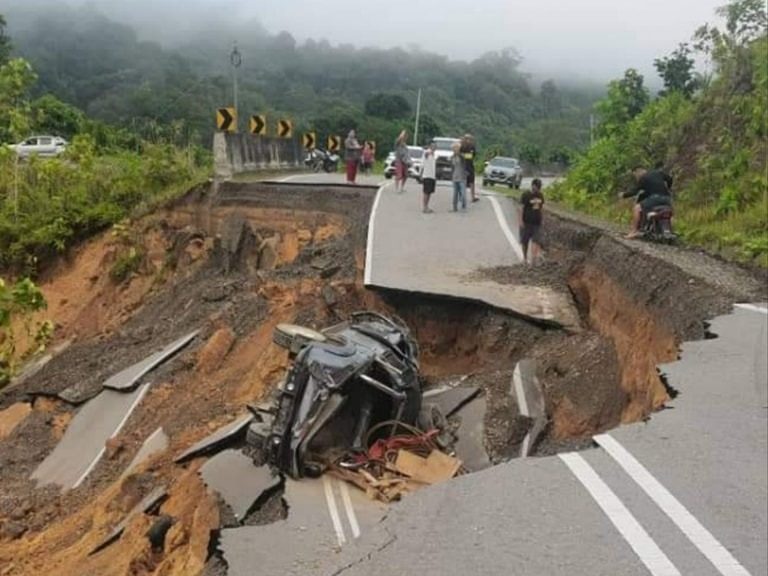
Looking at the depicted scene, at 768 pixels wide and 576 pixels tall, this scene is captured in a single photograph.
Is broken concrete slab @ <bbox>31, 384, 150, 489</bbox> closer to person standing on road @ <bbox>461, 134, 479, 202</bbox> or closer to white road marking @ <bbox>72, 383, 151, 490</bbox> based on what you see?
white road marking @ <bbox>72, 383, 151, 490</bbox>

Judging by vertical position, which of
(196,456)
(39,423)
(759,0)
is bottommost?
(39,423)

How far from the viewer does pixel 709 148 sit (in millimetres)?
19641

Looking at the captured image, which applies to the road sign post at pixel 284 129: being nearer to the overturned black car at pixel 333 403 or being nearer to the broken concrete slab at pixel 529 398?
the broken concrete slab at pixel 529 398

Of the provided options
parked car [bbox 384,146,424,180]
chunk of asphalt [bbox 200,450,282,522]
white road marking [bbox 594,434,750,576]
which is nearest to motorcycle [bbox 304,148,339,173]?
parked car [bbox 384,146,424,180]

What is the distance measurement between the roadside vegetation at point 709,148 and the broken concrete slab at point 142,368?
7.92 metres

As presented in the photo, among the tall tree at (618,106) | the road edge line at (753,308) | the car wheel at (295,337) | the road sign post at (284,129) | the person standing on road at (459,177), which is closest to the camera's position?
the car wheel at (295,337)

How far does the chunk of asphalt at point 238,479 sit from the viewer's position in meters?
7.72

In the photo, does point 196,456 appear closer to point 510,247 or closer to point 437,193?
point 510,247

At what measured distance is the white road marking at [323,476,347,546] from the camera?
6.01m

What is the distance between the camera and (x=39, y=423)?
46.3 feet

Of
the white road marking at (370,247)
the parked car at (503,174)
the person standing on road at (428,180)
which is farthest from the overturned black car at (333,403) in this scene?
the parked car at (503,174)

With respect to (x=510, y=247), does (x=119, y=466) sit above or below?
below

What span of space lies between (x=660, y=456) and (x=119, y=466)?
7.57 meters

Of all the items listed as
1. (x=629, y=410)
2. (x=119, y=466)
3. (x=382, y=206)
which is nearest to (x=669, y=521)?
(x=629, y=410)
